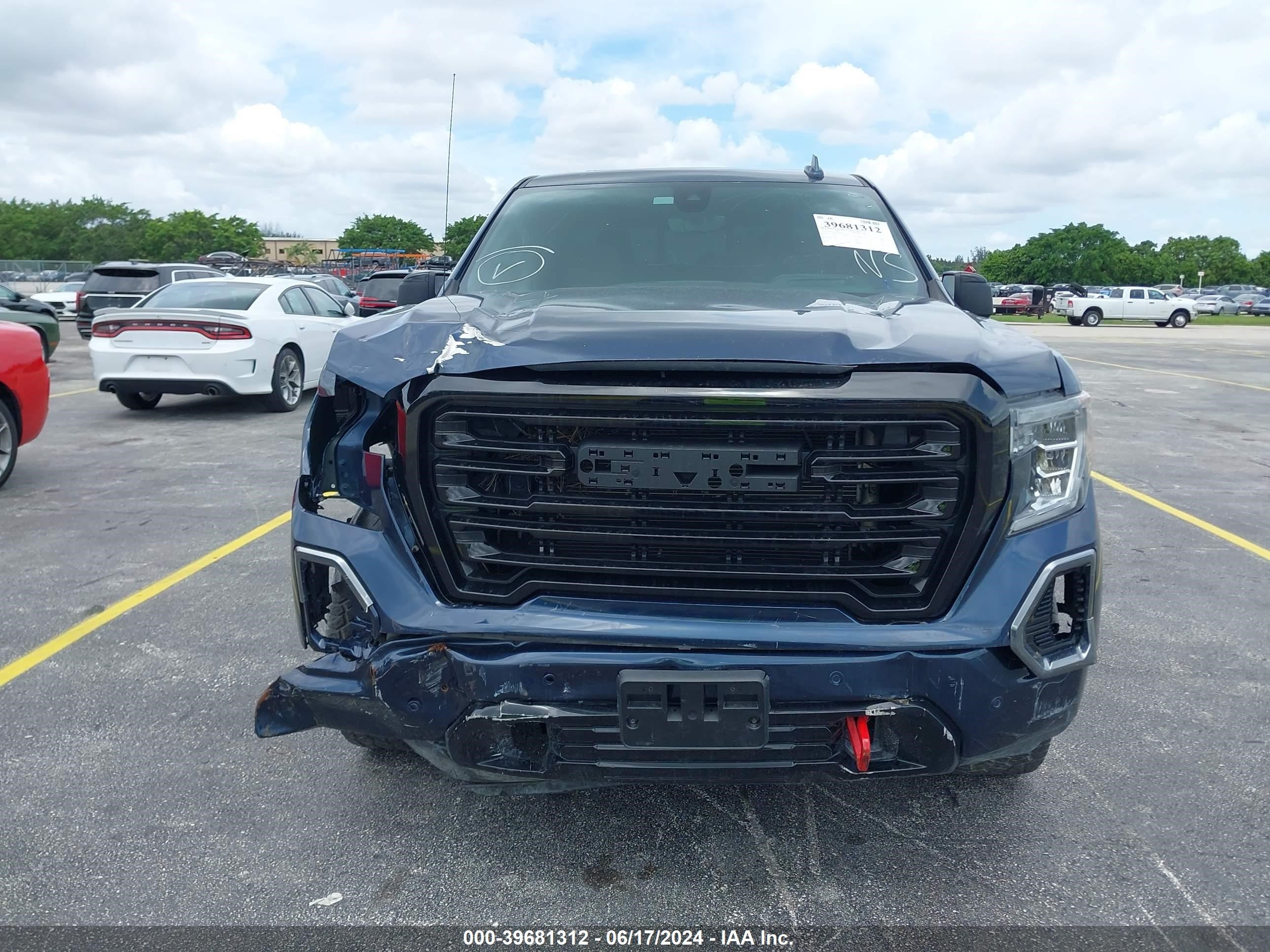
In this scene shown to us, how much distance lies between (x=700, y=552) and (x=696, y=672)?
317 millimetres

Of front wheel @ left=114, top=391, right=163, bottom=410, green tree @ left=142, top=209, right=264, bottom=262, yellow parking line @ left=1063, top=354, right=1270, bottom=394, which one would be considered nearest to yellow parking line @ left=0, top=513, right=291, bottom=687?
front wheel @ left=114, top=391, right=163, bottom=410

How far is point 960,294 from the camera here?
155 inches

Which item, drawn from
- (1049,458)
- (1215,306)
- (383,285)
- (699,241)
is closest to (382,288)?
(383,285)

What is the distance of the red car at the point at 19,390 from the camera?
271 inches

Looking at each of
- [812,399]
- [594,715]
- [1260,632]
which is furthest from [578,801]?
[1260,632]

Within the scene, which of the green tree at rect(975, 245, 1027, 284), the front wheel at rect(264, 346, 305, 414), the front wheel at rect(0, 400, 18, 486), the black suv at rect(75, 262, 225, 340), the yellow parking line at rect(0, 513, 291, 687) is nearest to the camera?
the yellow parking line at rect(0, 513, 291, 687)

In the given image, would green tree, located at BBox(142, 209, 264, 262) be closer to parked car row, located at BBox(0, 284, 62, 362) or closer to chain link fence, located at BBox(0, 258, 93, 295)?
chain link fence, located at BBox(0, 258, 93, 295)

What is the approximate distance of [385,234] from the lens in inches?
4604

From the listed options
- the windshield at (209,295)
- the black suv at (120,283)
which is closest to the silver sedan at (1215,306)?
the black suv at (120,283)

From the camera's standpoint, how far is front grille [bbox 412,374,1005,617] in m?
2.36

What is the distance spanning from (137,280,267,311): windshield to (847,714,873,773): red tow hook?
1020 centimetres

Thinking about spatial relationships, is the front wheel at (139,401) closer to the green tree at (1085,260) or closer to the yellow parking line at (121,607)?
the yellow parking line at (121,607)

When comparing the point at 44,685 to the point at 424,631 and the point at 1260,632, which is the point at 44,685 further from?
the point at 1260,632

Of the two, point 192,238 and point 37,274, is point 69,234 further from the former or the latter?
point 37,274
